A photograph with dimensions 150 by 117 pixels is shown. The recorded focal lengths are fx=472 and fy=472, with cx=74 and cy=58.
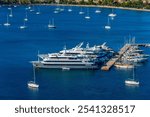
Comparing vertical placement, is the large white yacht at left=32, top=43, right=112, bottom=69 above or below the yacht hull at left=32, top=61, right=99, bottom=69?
above

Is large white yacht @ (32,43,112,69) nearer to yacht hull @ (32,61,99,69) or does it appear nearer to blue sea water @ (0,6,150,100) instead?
yacht hull @ (32,61,99,69)

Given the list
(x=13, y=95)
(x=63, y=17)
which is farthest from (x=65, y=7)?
(x=13, y=95)

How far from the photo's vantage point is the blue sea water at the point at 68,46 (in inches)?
329

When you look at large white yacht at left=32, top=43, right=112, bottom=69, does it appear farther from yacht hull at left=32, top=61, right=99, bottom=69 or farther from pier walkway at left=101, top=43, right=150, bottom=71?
pier walkway at left=101, top=43, right=150, bottom=71

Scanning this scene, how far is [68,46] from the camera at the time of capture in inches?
562

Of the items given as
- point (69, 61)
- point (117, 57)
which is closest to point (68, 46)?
point (117, 57)

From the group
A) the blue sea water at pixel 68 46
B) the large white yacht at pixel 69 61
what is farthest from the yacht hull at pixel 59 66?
the blue sea water at pixel 68 46

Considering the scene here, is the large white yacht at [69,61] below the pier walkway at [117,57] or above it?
above

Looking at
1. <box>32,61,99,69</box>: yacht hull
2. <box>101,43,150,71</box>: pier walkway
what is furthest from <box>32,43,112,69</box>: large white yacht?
<box>101,43,150,71</box>: pier walkway

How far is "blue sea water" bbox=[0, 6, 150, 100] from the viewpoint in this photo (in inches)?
329

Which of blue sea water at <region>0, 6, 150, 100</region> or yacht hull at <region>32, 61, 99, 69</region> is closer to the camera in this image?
blue sea water at <region>0, 6, 150, 100</region>

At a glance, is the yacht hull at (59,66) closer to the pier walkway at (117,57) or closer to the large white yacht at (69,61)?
the large white yacht at (69,61)

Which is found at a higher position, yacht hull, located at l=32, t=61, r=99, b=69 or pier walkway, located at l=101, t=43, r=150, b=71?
yacht hull, located at l=32, t=61, r=99, b=69

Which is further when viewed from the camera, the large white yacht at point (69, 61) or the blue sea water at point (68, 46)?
the large white yacht at point (69, 61)
